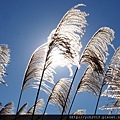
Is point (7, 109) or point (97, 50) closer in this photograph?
point (97, 50)

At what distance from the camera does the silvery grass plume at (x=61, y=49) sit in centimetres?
559

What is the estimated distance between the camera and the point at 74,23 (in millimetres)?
5809

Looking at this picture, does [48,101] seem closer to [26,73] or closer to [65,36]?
[26,73]

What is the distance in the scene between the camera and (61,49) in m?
5.60

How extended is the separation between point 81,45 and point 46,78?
98 cm

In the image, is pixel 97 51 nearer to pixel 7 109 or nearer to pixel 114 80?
pixel 114 80

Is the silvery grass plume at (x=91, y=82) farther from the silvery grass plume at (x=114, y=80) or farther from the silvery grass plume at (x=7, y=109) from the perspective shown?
the silvery grass plume at (x=7, y=109)

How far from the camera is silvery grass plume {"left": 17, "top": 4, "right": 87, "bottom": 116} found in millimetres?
5590

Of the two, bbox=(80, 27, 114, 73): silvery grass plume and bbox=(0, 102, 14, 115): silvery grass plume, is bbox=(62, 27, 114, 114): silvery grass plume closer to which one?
bbox=(80, 27, 114, 73): silvery grass plume

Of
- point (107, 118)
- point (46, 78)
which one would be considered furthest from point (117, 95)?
point (107, 118)

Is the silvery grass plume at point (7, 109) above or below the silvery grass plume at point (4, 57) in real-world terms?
below

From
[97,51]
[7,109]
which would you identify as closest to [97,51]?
[97,51]

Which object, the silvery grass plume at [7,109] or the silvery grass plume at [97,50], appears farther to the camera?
the silvery grass plume at [7,109]

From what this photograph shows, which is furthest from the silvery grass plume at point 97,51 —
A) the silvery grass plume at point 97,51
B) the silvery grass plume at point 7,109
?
the silvery grass plume at point 7,109
